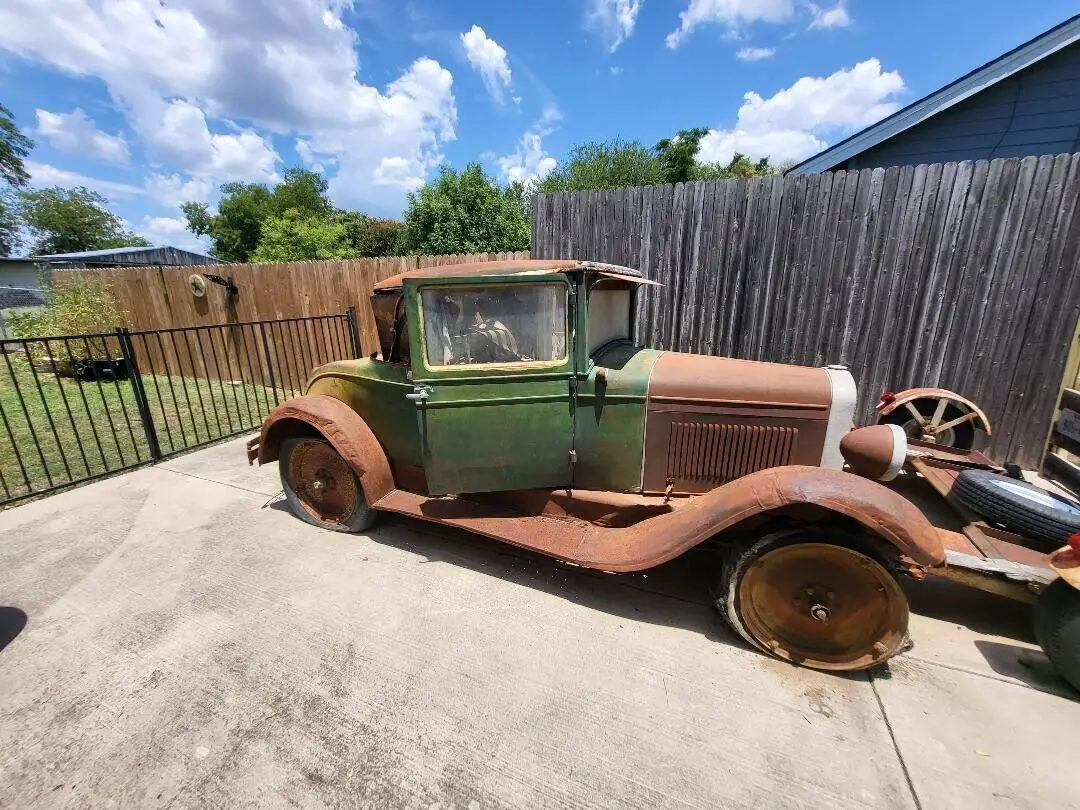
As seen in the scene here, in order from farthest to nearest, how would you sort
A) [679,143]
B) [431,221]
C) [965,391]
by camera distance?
[679,143] → [431,221] → [965,391]

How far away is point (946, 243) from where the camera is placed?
13.9ft

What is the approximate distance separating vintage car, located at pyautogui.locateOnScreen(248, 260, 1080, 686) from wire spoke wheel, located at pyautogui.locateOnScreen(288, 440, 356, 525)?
0.94 ft

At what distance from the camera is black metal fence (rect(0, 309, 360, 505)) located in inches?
177

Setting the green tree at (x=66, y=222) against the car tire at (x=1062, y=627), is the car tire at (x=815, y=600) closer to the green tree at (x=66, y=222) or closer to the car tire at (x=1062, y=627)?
the car tire at (x=1062, y=627)

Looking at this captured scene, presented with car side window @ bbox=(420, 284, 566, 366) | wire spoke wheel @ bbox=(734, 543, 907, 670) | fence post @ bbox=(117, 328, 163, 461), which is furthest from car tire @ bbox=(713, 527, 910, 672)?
fence post @ bbox=(117, 328, 163, 461)

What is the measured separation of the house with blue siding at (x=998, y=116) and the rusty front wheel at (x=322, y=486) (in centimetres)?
907

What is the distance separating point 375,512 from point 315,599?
840 mm

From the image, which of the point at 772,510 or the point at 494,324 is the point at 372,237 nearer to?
the point at 494,324

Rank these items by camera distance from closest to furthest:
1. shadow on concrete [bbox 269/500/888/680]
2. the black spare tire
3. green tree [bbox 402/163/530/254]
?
the black spare tire → shadow on concrete [bbox 269/500/888/680] → green tree [bbox 402/163/530/254]

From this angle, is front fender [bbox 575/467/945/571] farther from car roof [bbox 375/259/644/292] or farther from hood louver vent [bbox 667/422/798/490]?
car roof [bbox 375/259/644/292]

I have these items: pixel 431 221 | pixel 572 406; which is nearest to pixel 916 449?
pixel 572 406

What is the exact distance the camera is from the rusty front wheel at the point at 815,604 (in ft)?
6.85

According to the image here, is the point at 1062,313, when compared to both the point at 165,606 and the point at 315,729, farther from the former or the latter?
the point at 165,606

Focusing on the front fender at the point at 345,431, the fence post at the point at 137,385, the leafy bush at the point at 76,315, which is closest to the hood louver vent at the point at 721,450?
the front fender at the point at 345,431
